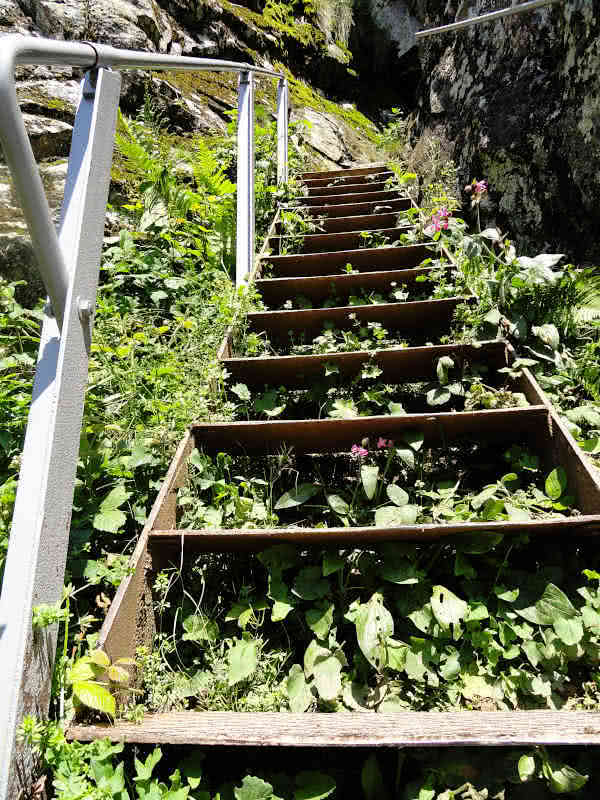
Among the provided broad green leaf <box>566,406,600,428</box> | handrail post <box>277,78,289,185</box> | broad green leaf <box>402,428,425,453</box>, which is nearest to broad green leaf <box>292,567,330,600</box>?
broad green leaf <box>402,428,425,453</box>

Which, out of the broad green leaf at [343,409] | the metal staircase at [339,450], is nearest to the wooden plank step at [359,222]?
the metal staircase at [339,450]

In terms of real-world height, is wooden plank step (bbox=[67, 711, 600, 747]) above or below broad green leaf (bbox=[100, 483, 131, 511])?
below

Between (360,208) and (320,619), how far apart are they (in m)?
3.61

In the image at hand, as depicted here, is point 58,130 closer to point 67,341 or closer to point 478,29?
point 67,341

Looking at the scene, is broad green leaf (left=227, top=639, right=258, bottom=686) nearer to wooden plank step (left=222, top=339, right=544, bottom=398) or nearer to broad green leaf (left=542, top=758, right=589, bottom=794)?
broad green leaf (left=542, top=758, right=589, bottom=794)

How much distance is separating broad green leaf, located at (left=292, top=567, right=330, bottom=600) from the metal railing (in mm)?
628

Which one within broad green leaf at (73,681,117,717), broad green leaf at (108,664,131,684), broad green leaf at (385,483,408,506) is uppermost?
broad green leaf at (385,483,408,506)

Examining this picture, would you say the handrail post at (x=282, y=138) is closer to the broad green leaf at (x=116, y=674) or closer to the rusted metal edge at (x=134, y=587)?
the rusted metal edge at (x=134, y=587)

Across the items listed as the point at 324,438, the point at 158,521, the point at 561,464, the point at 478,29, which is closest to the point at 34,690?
the point at 158,521

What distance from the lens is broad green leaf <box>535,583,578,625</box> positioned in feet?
4.12

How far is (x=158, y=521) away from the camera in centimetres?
147

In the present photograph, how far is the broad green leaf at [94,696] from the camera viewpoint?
0.98m

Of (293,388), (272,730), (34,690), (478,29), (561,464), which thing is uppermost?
(478,29)

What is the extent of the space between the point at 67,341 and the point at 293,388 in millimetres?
1203
